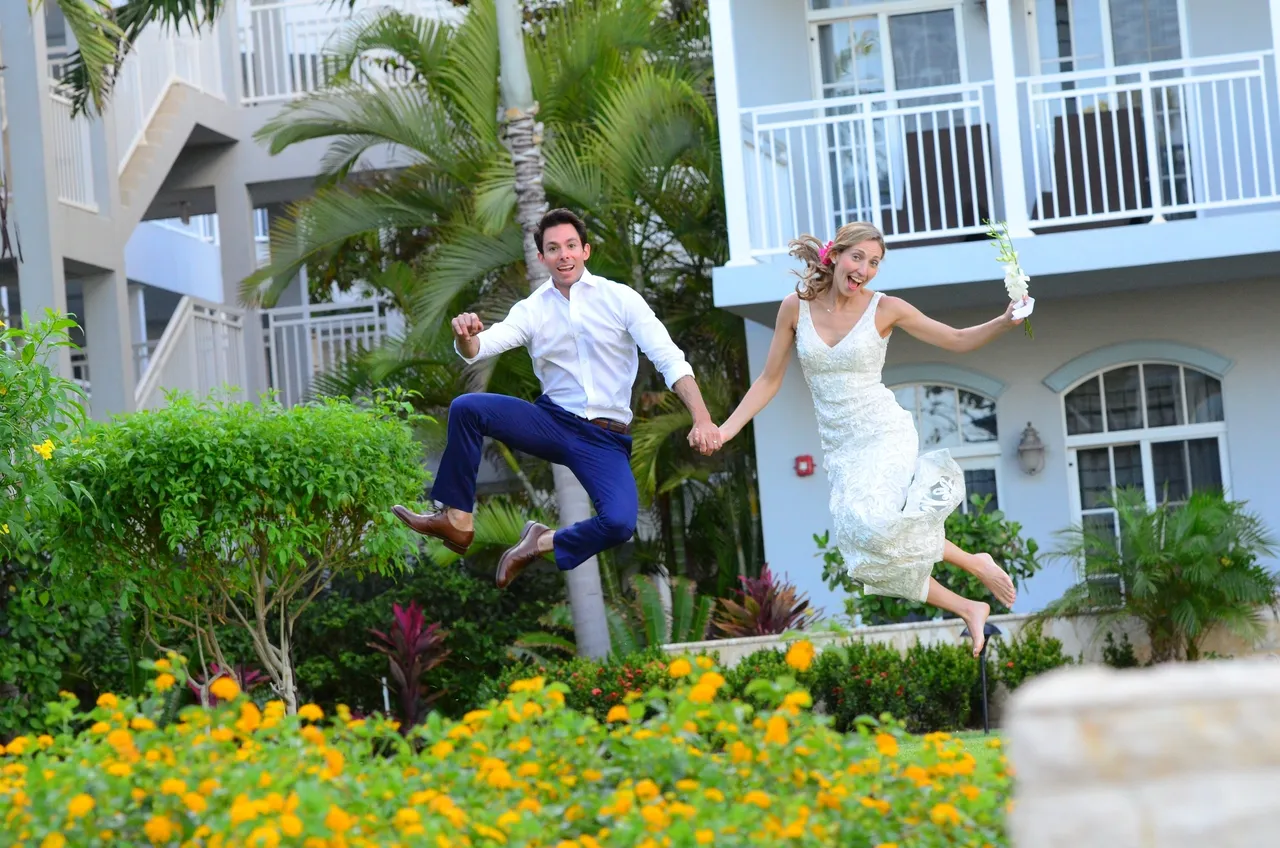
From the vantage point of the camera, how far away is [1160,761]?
9.48 feet

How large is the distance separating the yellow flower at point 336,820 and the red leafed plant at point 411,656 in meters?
8.69

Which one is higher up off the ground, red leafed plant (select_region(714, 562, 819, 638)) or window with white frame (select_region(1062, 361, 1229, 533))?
window with white frame (select_region(1062, 361, 1229, 533))

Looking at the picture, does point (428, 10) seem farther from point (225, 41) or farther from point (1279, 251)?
point (1279, 251)

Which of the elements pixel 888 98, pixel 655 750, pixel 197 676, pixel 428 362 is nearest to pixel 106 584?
pixel 197 676

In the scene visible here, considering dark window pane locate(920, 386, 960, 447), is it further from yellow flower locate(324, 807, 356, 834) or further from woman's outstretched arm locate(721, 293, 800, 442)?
yellow flower locate(324, 807, 356, 834)

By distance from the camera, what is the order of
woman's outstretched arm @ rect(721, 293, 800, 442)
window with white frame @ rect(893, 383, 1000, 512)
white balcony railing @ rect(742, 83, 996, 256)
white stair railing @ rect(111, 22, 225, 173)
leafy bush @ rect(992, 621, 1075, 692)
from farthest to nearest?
1. white stair railing @ rect(111, 22, 225, 173)
2. window with white frame @ rect(893, 383, 1000, 512)
3. white balcony railing @ rect(742, 83, 996, 256)
4. leafy bush @ rect(992, 621, 1075, 692)
5. woman's outstretched arm @ rect(721, 293, 800, 442)

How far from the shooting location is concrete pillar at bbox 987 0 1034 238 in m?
12.2

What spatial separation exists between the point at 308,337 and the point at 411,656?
5485 millimetres

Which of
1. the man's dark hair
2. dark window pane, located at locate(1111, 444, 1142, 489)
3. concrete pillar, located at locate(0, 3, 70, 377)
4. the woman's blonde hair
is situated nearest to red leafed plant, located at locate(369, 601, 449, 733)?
concrete pillar, located at locate(0, 3, 70, 377)

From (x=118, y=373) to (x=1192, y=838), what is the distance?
13672 millimetres

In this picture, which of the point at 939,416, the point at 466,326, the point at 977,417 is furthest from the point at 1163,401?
the point at 466,326

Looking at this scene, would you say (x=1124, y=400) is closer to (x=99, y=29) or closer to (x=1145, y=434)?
(x=1145, y=434)

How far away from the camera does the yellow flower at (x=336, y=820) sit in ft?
10.8

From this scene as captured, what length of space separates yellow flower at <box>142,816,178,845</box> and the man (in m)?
3.00
